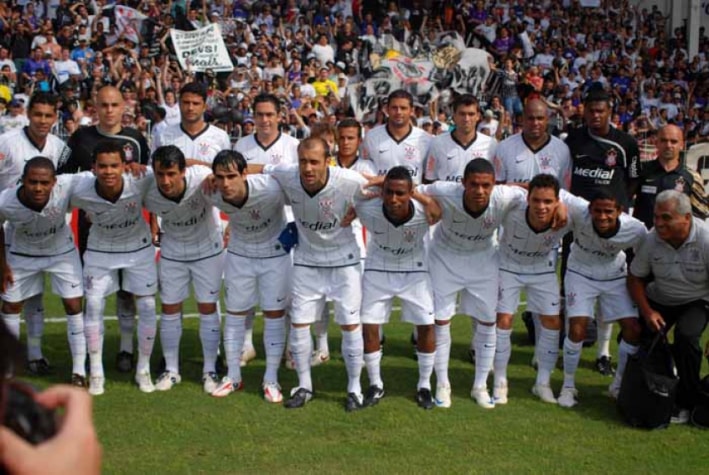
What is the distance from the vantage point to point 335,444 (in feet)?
20.2

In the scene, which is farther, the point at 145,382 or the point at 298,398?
the point at 145,382

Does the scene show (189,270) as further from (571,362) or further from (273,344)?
(571,362)

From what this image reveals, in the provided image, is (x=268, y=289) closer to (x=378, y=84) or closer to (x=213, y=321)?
(x=213, y=321)

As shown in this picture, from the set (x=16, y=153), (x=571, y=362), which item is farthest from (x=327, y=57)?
(x=571, y=362)

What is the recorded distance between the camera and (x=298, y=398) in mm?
7031

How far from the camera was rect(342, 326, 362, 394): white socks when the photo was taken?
7.01m

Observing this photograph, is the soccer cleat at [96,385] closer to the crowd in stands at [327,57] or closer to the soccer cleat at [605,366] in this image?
the soccer cleat at [605,366]

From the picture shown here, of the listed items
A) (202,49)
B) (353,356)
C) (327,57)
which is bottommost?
(353,356)

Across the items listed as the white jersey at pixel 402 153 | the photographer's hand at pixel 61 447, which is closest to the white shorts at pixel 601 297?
the white jersey at pixel 402 153

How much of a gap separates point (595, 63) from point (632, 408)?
2183 cm

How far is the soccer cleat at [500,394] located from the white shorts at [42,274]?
146 inches

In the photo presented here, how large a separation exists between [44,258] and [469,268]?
3.69 metres

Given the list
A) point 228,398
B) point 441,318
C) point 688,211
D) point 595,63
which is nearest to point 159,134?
point 228,398

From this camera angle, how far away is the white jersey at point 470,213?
7055mm
